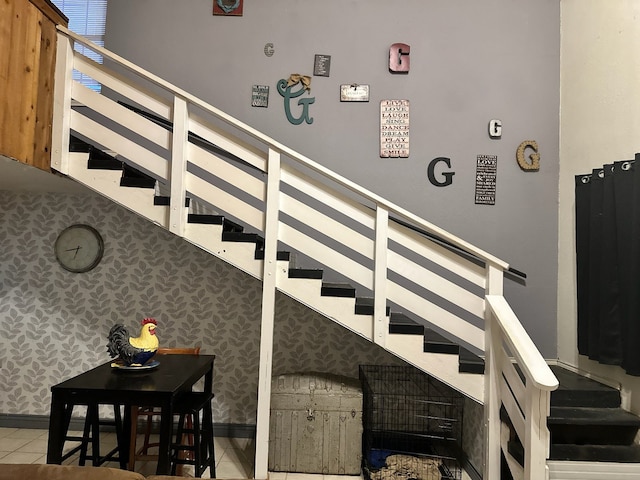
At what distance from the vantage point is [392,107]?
4.07 m

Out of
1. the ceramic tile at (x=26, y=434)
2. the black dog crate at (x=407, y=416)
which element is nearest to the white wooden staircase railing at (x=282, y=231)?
the black dog crate at (x=407, y=416)

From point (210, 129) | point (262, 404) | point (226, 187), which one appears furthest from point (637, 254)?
point (226, 187)

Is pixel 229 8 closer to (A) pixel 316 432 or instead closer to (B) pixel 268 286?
(B) pixel 268 286

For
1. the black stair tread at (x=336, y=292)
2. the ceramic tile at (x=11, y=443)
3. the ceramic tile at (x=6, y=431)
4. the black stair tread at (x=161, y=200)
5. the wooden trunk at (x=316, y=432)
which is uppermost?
the black stair tread at (x=161, y=200)

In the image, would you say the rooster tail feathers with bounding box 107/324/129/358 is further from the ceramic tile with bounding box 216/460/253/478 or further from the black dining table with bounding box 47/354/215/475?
the ceramic tile with bounding box 216/460/253/478

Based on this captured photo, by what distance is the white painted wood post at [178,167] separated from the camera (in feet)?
10.3

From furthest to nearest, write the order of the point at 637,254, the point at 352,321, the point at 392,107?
the point at 392,107, the point at 352,321, the point at 637,254

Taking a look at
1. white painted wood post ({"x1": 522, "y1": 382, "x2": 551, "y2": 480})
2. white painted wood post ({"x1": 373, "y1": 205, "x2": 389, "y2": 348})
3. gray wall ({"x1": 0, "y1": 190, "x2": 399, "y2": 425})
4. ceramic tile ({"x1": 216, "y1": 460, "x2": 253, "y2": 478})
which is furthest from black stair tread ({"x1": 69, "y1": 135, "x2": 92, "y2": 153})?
white painted wood post ({"x1": 522, "y1": 382, "x2": 551, "y2": 480})

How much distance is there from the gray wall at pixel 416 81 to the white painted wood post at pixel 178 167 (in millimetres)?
991

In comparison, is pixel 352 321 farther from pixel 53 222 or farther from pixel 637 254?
pixel 53 222

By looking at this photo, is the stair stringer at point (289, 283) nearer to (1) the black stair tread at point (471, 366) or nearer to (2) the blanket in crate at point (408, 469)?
(1) the black stair tread at point (471, 366)

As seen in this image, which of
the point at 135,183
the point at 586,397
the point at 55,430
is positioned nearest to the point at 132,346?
the point at 55,430

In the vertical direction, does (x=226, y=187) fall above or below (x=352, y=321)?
above

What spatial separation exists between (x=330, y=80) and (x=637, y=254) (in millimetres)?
2568
